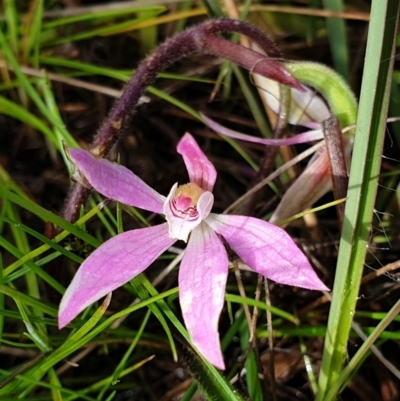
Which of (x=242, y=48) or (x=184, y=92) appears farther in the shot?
(x=184, y=92)

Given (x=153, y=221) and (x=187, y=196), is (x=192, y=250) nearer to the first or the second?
(x=187, y=196)

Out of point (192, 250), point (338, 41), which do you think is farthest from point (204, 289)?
point (338, 41)

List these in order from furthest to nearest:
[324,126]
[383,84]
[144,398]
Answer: [144,398]
[324,126]
[383,84]

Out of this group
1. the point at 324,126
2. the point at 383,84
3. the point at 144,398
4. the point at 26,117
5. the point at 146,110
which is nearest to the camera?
the point at 383,84

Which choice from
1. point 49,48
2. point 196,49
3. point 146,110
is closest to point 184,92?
point 146,110

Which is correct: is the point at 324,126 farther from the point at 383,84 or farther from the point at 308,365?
the point at 308,365

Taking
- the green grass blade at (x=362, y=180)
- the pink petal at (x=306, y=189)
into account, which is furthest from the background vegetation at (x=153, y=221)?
the pink petal at (x=306, y=189)

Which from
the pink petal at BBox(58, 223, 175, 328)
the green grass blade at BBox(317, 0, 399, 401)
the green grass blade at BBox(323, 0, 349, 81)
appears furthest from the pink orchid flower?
the green grass blade at BBox(323, 0, 349, 81)
